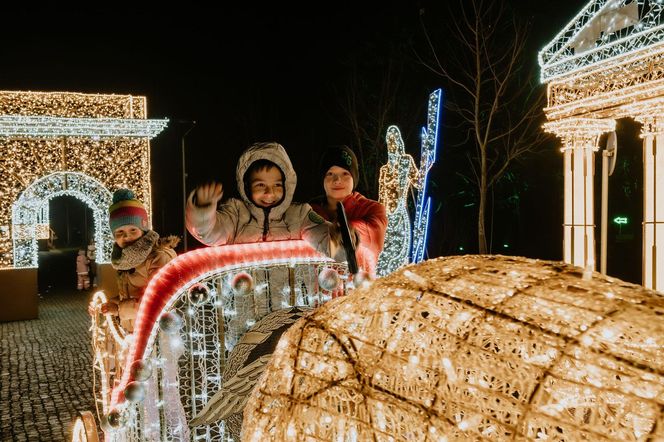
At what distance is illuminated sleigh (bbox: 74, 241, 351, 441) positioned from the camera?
2738 mm

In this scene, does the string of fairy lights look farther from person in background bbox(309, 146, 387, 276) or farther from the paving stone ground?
person in background bbox(309, 146, 387, 276)

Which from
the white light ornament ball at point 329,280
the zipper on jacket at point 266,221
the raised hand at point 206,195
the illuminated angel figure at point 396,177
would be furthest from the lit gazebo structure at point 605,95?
the raised hand at point 206,195

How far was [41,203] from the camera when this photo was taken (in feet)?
44.3

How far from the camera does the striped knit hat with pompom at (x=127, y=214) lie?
16.6ft

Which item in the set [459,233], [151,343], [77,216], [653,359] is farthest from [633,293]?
[77,216]

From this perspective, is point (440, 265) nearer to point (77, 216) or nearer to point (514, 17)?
point (514, 17)

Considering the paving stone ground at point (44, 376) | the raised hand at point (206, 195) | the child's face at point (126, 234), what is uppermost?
the raised hand at point (206, 195)

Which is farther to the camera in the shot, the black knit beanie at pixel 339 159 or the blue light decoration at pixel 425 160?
the blue light decoration at pixel 425 160

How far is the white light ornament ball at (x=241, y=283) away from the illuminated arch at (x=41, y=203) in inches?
475

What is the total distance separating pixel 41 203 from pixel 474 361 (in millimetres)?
13891

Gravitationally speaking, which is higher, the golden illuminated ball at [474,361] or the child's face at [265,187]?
the child's face at [265,187]

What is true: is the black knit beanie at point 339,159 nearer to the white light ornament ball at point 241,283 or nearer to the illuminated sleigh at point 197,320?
the illuminated sleigh at point 197,320

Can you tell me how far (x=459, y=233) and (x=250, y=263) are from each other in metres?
19.5

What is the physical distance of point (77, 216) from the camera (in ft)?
139
